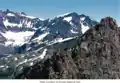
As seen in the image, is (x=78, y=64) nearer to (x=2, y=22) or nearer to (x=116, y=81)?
(x=2, y=22)

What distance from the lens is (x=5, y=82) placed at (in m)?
6.91

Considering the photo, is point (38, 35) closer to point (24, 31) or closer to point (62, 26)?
point (62, 26)

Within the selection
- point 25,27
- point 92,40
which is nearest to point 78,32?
point 25,27

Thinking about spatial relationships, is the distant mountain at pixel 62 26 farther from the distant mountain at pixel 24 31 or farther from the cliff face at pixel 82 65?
the cliff face at pixel 82 65

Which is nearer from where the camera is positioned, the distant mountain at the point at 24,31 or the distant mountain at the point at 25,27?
the distant mountain at the point at 25,27

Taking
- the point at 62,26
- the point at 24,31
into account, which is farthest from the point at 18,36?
the point at 62,26

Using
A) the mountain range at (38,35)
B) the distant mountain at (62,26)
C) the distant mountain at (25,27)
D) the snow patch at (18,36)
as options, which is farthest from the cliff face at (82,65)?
the snow patch at (18,36)

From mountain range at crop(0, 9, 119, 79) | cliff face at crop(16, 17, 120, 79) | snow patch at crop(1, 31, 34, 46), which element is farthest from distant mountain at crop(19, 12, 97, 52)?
cliff face at crop(16, 17, 120, 79)

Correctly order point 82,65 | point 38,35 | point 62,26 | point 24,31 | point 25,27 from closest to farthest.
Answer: point 24,31 → point 25,27 → point 62,26 → point 38,35 → point 82,65

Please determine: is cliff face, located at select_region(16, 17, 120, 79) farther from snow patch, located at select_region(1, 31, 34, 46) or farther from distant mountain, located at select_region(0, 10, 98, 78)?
snow patch, located at select_region(1, 31, 34, 46)

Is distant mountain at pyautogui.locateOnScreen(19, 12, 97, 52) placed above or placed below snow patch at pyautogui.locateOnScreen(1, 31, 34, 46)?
above

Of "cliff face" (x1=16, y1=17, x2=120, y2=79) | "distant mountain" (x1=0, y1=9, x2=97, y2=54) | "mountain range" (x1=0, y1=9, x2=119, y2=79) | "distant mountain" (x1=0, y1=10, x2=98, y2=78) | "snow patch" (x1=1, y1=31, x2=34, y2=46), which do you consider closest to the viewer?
"distant mountain" (x1=0, y1=9, x2=97, y2=54)

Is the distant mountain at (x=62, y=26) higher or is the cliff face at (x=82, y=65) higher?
the distant mountain at (x=62, y=26)

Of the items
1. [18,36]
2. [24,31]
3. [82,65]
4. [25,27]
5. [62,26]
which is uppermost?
[62,26]
